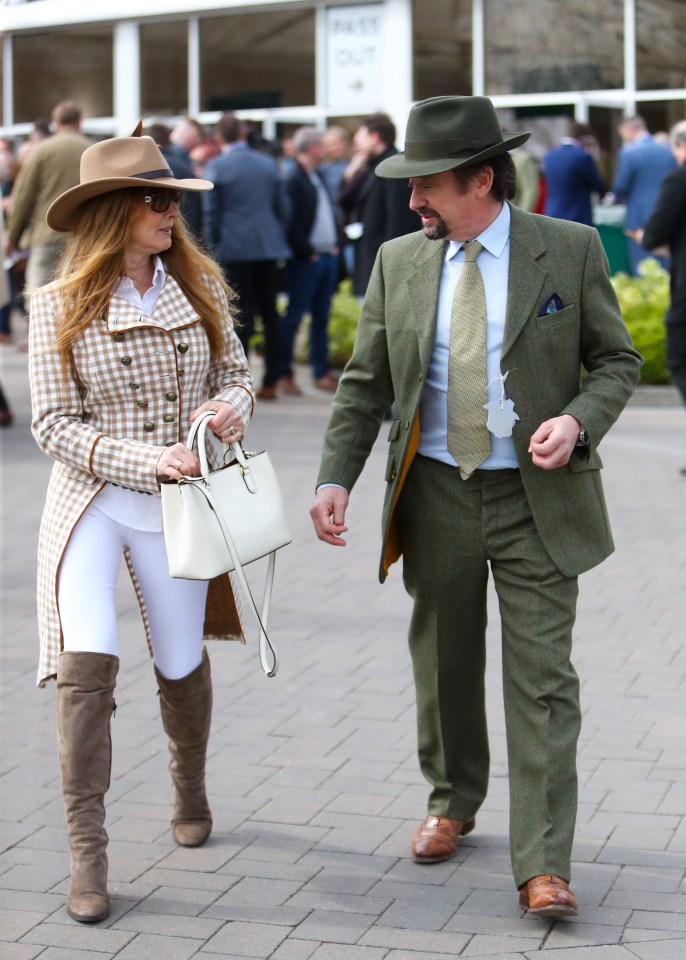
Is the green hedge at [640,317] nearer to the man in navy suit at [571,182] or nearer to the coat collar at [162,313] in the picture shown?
the man in navy suit at [571,182]

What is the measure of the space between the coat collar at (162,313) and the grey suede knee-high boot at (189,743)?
926 millimetres

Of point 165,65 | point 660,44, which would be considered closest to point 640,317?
point 660,44

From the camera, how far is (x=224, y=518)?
12.7ft

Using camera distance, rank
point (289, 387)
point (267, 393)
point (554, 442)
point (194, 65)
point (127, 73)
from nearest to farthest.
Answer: point (554, 442) < point (267, 393) < point (289, 387) < point (194, 65) < point (127, 73)

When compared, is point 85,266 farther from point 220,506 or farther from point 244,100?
point 244,100

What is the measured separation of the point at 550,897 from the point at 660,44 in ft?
57.2

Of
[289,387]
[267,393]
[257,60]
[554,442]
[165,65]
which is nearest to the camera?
[554,442]

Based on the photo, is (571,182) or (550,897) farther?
(571,182)

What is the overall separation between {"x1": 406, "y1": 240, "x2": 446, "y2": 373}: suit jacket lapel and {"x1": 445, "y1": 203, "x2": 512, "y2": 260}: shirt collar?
2.1 inches

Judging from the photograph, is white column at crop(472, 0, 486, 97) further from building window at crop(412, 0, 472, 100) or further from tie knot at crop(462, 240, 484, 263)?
tie knot at crop(462, 240, 484, 263)

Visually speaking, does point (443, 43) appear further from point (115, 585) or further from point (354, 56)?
point (115, 585)

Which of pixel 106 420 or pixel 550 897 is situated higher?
pixel 106 420

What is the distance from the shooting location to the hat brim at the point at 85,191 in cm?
395

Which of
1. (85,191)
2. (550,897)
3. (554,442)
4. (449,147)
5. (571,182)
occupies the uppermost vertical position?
(449,147)
